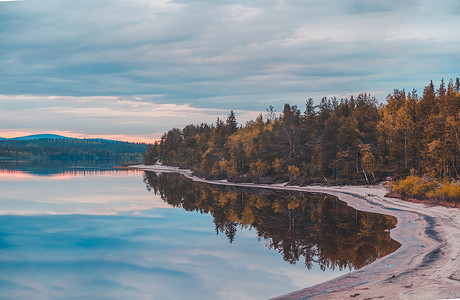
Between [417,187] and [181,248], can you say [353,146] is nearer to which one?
[417,187]

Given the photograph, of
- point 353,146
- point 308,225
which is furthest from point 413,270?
point 353,146

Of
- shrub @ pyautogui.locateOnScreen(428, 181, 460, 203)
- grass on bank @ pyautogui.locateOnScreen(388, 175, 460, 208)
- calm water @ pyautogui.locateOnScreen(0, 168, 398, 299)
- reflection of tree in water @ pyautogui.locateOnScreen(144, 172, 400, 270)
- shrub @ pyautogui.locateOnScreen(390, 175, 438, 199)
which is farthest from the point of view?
shrub @ pyautogui.locateOnScreen(390, 175, 438, 199)

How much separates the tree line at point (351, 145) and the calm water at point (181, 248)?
48.8ft

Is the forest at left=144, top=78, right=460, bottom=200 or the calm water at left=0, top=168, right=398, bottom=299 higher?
the forest at left=144, top=78, right=460, bottom=200

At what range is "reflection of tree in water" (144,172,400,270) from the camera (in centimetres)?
2284

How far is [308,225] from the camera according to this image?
33250mm

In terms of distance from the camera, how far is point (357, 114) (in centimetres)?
6888

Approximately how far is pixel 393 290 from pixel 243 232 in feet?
60.6

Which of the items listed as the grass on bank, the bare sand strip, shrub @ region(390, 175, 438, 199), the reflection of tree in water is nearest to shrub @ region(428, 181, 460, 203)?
the grass on bank

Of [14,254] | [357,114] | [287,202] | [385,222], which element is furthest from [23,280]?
[357,114]

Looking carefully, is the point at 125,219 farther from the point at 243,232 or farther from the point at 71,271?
the point at 71,271

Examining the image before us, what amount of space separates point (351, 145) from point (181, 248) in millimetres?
45401

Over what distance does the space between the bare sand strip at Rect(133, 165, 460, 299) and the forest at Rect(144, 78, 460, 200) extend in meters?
10.1

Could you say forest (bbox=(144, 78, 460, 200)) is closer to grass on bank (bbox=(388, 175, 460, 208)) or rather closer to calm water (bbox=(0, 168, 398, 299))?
grass on bank (bbox=(388, 175, 460, 208))
